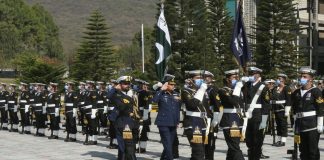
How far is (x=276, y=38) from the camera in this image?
39000 millimetres

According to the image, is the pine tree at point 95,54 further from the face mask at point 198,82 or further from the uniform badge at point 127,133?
the face mask at point 198,82

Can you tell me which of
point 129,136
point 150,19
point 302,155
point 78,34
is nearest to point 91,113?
point 129,136

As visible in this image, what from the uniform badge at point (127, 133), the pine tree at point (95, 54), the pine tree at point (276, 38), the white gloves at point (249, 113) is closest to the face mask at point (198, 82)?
the white gloves at point (249, 113)

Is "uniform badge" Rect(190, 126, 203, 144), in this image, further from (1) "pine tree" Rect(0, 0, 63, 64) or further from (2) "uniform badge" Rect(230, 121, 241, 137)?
(1) "pine tree" Rect(0, 0, 63, 64)

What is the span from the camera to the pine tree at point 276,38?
1519 inches

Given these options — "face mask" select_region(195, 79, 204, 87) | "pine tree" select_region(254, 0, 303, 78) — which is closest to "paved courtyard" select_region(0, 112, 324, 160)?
"face mask" select_region(195, 79, 204, 87)

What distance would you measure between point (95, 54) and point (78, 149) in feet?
114

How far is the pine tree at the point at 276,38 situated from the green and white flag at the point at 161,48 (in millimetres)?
25306

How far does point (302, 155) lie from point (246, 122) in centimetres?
125

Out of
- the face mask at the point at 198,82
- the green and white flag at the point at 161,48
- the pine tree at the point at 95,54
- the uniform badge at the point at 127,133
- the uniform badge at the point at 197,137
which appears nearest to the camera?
the uniform badge at the point at 197,137

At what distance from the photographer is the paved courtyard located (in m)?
14.4

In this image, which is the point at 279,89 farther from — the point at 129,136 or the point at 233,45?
the point at 129,136

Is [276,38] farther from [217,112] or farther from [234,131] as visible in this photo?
[234,131]

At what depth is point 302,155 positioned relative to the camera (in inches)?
435
